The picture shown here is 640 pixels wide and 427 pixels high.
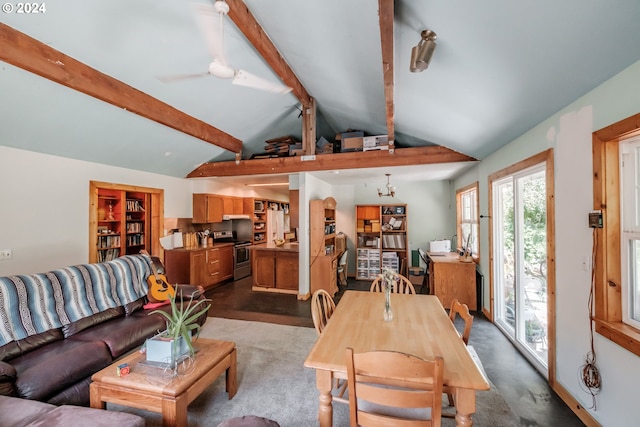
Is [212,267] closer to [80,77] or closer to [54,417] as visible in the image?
[80,77]

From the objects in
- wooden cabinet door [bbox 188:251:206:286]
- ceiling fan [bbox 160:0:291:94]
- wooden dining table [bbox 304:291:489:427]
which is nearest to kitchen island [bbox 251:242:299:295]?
wooden cabinet door [bbox 188:251:206:286]

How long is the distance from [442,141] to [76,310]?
457 cm

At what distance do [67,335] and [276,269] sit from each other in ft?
10.2

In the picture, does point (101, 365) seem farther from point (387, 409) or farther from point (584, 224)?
point (584, 224)

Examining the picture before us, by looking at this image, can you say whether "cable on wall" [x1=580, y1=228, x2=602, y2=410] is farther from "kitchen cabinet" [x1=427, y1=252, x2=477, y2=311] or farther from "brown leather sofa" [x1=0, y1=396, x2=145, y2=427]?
Answer: "brown leather sofa" [x1=0, y1=396, x2=145, y2=427]

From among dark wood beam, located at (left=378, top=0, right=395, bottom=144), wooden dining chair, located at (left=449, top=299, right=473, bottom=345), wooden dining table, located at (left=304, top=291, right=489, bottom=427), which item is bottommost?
wooden dining table, located at (left=304, top=291, right=489, bottom=427)

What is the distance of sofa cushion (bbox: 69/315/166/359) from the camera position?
235 centimetres

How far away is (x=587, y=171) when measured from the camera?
1.81 m

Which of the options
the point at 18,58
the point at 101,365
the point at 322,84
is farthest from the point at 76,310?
the point at 322,84

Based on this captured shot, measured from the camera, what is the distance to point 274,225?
25.2ft

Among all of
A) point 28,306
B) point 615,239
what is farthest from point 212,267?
point 615,239

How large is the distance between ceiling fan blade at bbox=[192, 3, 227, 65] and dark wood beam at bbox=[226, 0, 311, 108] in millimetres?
372

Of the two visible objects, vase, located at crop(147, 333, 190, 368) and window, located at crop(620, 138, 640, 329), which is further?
vase, located at crop(147, 333, 190, 368)

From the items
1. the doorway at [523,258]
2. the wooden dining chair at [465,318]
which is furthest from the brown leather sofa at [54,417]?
the doorway at [523,258]
